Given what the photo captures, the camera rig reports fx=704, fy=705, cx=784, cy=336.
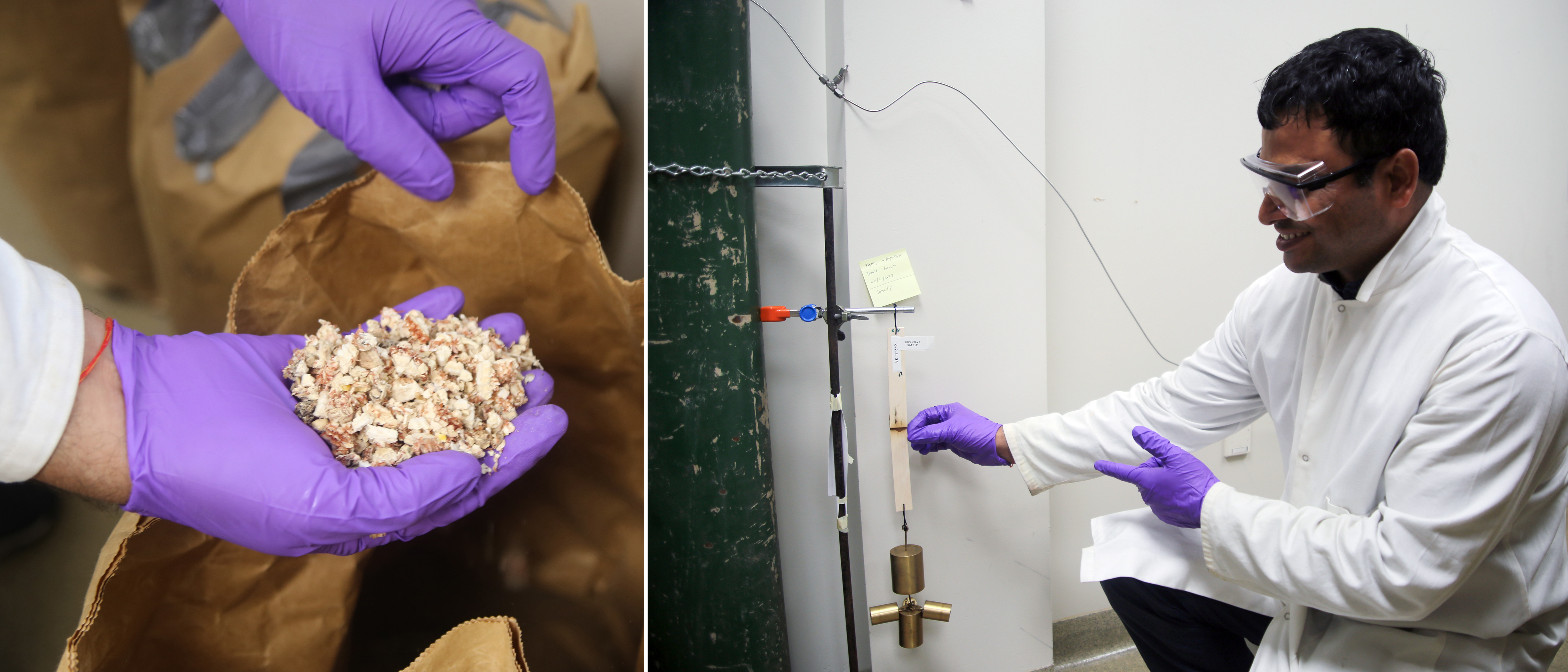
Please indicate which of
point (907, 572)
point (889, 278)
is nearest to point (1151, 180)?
point (889, 278)

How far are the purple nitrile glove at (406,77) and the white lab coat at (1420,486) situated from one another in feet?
3.76

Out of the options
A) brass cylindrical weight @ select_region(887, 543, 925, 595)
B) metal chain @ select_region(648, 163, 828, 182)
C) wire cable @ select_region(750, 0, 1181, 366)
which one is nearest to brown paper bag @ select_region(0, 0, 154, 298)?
metal chain @ select_region(648, 163, 828, 182)

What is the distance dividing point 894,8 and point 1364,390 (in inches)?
41.9

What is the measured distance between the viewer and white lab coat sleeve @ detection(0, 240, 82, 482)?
0.58 metres

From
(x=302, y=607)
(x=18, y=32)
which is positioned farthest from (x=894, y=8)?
(x=302, y=607)

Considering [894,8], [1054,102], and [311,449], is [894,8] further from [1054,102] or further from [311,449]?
[311,449]

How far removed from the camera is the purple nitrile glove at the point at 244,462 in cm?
64

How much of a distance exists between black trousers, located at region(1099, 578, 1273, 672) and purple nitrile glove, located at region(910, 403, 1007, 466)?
33 cm

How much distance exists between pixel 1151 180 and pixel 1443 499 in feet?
3.46

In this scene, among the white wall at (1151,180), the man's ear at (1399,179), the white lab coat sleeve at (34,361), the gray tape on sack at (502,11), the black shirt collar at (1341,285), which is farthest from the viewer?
the white wall at (1151,180)

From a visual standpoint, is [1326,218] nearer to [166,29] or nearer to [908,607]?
[908,607]

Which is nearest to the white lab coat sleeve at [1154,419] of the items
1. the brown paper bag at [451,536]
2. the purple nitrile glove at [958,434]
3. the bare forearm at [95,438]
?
the purple nitrile glove at [958,434]

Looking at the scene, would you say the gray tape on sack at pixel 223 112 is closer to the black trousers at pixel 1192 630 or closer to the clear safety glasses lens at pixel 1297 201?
the clear safety glasses lens at pixel 1297 201

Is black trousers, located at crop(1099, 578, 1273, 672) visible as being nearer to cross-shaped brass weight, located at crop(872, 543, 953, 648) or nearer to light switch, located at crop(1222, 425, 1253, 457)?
cross-shaped brass weight, located at crop(872, 543, 953, 648)
